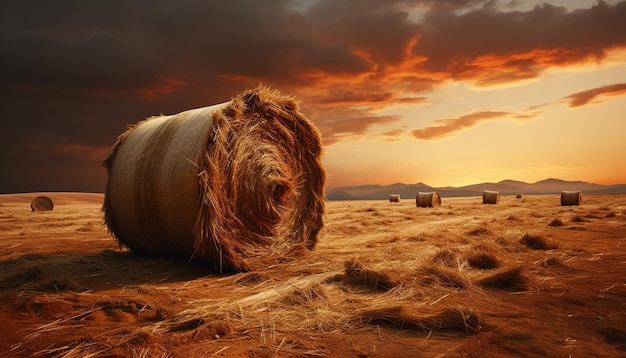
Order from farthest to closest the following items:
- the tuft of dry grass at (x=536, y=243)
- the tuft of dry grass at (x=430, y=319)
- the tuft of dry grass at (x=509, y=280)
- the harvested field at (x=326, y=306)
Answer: the tuft of dry grass at (x=536, y=243)
the tuft of dry grass at (x=509, y=280)
the tuft of dry grass at (x=430, y=319)
the harvested field at (x=326, y=306)

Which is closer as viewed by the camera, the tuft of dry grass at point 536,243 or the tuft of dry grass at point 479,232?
the tuft of dry grass at point 536,243

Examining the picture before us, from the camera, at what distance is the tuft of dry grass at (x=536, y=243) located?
7.36 m

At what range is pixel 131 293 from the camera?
4676 mm

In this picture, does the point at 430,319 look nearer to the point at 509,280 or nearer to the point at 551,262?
the point at 509,280

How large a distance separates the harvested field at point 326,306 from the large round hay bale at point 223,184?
406mm

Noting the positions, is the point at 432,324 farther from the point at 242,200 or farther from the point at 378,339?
the point at 242,200

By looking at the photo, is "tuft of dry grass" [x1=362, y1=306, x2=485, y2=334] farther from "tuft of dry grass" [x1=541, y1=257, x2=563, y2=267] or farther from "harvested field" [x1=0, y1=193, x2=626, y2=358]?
"tuft of dry grass" [x1=541, y1=257, x2=563, y2=267]

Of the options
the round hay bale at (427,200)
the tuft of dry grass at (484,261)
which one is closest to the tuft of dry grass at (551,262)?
the tuft of dry grass at (484,261)

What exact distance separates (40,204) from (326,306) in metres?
24.7

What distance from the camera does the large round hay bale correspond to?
227 inches

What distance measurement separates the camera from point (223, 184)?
601 cm

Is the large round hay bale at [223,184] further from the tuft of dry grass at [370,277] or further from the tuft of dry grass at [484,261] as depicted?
the tuft of dry grass at [484,261]

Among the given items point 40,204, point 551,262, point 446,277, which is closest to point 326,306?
point 446,277

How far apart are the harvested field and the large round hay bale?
406mm
